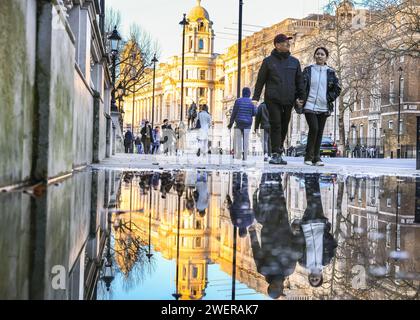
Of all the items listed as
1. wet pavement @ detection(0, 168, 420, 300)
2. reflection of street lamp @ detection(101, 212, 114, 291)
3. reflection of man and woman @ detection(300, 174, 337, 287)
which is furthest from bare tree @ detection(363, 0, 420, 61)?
reflection of street lamp @ detection(101, 212, 114, 291)

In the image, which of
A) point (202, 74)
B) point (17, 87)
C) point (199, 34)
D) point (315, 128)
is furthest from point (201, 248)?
point (199, 34)

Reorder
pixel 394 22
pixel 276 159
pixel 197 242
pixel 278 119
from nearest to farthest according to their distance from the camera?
1. pixel 197 242
2. pixel 278 119
3. pixel 276 159
4. pixel 394 22

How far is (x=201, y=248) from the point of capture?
3.00 m

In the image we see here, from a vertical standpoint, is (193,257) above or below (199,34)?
below

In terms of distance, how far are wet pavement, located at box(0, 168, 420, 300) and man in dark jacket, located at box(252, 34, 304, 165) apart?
706 centimetres

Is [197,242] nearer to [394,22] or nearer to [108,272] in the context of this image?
[108,272]

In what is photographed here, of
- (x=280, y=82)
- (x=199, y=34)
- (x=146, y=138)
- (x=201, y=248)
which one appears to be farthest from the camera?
(x=199, y=34)

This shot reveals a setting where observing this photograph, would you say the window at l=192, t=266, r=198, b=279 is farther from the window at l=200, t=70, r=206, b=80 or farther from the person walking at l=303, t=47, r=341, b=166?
the window at l=200, t=70, r=206, b=80

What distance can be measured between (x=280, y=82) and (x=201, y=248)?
31.7ft

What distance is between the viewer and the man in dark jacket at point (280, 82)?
40.7ft

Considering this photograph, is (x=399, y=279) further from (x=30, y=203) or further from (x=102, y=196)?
(x=102, y=196)

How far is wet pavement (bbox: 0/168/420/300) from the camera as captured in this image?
2.10 metres

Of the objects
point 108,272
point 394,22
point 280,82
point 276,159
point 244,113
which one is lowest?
point 108,272

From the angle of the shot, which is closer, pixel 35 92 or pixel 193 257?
pixel 193 257
